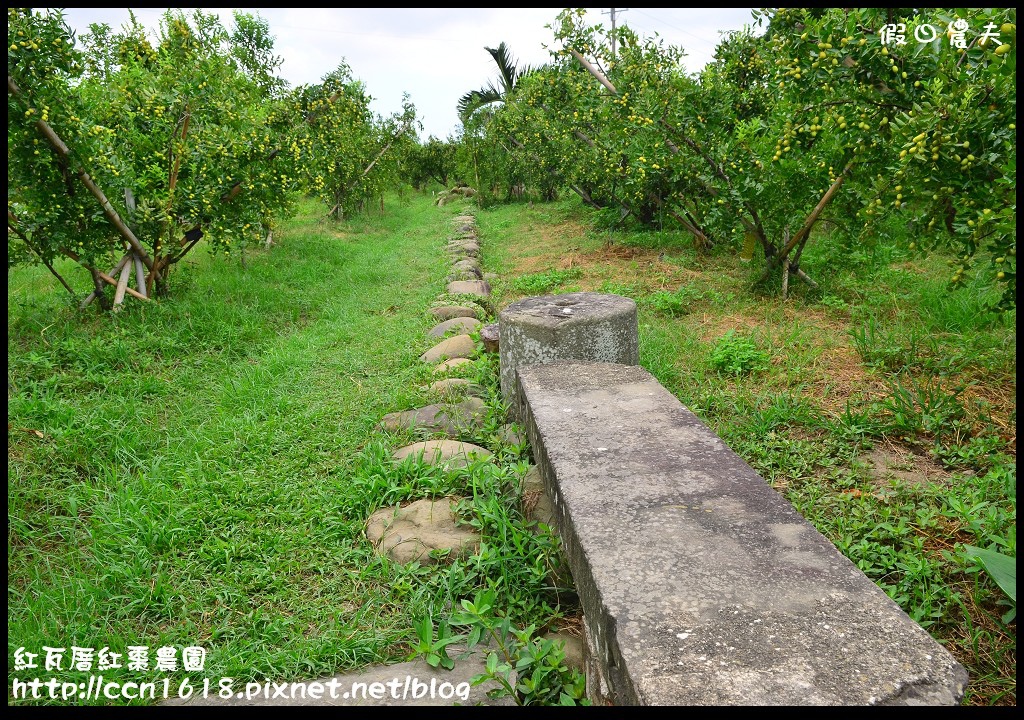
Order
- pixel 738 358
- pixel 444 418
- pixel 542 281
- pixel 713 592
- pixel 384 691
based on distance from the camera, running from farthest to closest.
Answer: pixel 542 281 → pixel 738 358 → pixel 444 418 → pixel 384 691 → pixel 713 592

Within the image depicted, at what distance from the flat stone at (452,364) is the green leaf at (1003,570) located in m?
2.61

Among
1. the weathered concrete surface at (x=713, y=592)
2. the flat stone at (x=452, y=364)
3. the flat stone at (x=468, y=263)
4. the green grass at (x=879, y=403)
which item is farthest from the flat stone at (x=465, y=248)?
the weathered concrete surface at (x=713, y=592)

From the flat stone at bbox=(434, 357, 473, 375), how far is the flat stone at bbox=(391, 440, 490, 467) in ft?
2.77

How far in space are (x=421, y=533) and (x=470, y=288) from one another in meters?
4.04

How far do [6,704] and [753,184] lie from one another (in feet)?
16.3

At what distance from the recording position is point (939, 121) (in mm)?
2549

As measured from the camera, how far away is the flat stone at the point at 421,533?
224cm

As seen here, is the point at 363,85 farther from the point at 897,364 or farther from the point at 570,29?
the point at 897,364

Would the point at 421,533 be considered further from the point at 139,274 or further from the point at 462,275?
the point at 462,275

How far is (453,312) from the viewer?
5.22m

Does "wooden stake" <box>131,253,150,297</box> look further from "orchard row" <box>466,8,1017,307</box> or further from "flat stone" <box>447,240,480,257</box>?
"orchard row" <box>466,8,1017,307</box>

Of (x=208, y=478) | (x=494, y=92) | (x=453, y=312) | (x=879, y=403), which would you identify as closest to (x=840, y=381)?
(x=879, y=403)

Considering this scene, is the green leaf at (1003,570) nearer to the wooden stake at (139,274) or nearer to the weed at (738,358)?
the weed at (738,358)

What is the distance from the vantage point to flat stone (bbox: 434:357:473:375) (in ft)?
12.4
